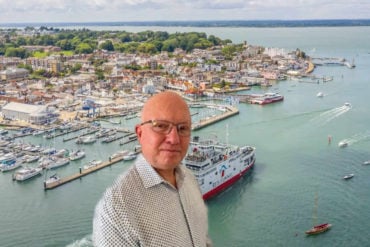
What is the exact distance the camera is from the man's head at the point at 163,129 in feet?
1.76

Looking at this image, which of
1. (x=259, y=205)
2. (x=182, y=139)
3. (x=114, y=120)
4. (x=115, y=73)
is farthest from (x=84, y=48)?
(x=182, y=139)

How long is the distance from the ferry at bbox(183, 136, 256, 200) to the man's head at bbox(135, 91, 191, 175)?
4.83 m

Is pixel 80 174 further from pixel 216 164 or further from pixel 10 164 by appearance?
pixel 216 164

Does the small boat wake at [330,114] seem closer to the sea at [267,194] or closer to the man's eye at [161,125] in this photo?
the sea at [267,194]

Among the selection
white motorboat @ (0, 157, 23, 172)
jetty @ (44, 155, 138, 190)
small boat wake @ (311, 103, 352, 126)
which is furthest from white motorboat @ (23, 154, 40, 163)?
small boat wake @ (311, 103, 352, 126)

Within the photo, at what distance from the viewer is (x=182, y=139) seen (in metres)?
0.56

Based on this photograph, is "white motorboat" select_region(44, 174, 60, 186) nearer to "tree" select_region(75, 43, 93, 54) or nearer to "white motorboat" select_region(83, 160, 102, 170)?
"white motorboat" select_region(83, 160, 102, 170)

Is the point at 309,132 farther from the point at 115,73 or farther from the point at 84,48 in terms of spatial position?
the point at 84,48

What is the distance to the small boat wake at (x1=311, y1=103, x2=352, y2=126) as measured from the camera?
9734mm

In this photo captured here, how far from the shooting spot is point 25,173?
260 inches

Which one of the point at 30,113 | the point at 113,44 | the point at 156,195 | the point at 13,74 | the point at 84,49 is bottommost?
the point at 30,113

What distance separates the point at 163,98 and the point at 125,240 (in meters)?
0.17

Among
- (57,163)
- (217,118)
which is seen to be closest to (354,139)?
(217,118)

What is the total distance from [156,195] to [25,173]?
6.50 meters
